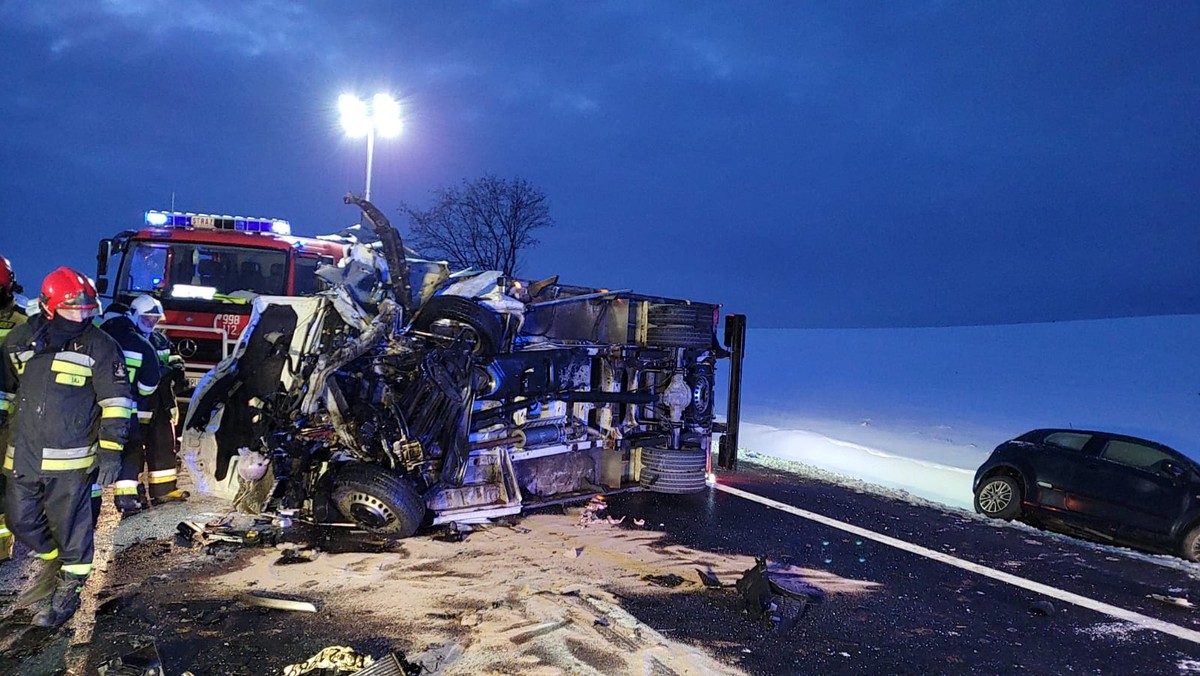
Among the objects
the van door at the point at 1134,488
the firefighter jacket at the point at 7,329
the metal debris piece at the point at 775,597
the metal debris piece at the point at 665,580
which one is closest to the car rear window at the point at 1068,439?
the van door at the point at 1134,488

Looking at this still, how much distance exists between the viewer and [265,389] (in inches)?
219

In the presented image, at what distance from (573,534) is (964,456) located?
937 centimetres

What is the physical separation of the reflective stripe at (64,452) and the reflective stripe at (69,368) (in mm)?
401

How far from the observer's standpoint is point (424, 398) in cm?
556

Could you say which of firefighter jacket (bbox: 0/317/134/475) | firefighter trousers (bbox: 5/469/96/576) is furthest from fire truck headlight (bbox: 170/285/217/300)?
firefighter trousers (bbox: 5/469/96/576)

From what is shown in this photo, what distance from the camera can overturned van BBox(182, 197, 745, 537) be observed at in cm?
534

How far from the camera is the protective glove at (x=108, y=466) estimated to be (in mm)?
3959

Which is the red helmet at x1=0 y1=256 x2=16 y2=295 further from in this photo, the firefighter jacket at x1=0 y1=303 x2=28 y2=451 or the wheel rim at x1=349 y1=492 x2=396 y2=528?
the wheel rim at x1=349 y1=492 x2=396 y2=528

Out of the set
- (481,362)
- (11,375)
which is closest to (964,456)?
(481,362)

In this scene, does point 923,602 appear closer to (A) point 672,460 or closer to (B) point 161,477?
(A) point 672,460

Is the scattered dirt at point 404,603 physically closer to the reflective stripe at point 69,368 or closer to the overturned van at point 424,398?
the overturned van at point 424,398

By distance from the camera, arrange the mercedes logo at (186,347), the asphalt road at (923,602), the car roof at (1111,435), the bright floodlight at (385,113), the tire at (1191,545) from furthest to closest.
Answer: the bright floodlight at (385,113) → the mercedes logo at (186,347) → the car roof at (1111,435) → the tire at (1191,545) → the asphalt road at (923,602)

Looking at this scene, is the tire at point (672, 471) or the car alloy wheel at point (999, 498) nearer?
the tire at point (672, 471)

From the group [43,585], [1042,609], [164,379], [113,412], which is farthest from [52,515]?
[1042,609]
